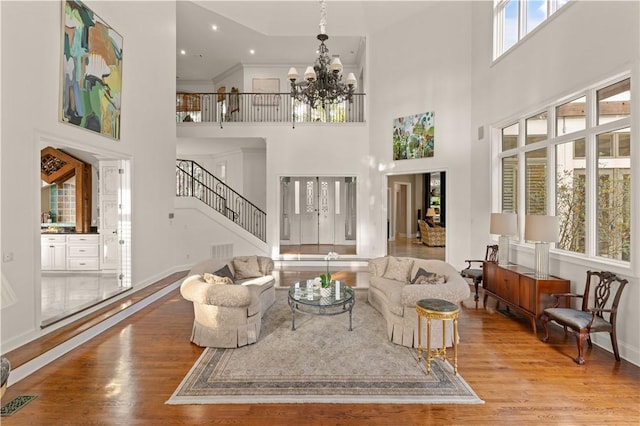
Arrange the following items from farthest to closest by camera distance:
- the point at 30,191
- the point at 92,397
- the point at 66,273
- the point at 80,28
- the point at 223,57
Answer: the point at 223,57 → the point at 66,273 → the point at 80,28 → the point at 30,191 → the point at 92,397

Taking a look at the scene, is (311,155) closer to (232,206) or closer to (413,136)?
(413,136)

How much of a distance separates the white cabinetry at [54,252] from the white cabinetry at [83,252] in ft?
0.40

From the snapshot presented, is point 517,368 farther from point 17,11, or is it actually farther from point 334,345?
point 17,11

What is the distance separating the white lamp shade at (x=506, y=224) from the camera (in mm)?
4957

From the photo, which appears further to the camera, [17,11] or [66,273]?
[66,273]

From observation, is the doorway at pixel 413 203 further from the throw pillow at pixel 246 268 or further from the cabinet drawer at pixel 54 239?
the cabinet drawer at pixel 54 239

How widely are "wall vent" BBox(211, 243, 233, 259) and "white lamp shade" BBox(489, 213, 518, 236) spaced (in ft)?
21.7

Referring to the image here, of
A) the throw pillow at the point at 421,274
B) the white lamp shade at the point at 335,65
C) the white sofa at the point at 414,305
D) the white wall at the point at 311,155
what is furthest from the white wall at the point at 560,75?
the white lamp shade at the point at 335,65

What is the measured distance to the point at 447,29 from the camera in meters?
7.37

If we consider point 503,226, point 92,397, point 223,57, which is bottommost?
point 92,397

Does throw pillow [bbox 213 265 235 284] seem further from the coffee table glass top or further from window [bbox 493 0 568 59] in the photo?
window [bbox 493 0 568 59]

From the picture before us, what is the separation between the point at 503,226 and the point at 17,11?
23.4ft

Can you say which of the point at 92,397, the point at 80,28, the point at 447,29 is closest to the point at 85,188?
the point at 80,28

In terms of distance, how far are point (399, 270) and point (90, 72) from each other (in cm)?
561
